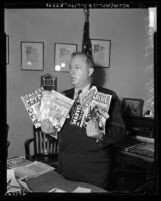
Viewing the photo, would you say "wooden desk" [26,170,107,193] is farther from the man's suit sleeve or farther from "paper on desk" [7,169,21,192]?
the man's suit sleeve

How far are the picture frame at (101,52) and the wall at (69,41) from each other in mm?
24

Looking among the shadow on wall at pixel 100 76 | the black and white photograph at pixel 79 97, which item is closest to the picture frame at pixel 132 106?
the black and white photograph at pixel 79 97

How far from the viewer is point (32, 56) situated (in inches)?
44.7

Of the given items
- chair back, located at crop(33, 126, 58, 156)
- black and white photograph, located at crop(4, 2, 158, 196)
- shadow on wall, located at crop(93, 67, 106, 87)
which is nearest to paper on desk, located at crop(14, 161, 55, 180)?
black and white photograph, located at crop(4, 2, 158, 196)

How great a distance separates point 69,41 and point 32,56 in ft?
0.91

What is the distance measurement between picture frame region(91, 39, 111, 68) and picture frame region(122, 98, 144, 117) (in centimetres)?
27

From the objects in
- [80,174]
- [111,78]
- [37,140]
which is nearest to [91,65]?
[111,78]

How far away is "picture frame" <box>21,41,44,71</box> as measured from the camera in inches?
41.2

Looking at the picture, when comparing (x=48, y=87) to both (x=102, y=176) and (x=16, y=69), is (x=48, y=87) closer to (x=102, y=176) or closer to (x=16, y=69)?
(x=16, y=69)

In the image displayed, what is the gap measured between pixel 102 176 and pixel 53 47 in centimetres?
73

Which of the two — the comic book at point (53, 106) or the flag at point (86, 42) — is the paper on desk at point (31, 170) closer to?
the comic book at point (53, 106)

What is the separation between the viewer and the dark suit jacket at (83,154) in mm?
1004

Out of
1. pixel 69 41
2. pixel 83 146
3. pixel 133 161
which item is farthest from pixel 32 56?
pixel 133 161

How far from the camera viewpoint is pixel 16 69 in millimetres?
1041
